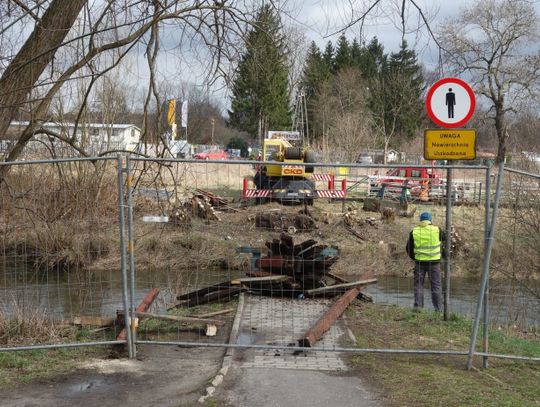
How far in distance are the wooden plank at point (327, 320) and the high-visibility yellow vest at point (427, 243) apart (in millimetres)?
1448

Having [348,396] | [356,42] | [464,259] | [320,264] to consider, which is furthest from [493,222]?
[464,259]

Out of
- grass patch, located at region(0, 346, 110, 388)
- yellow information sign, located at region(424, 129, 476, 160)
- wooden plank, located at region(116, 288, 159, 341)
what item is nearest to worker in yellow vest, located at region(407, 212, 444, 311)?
yellow information sign, located at region(424, 129, 476, 160)

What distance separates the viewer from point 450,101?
308 inches

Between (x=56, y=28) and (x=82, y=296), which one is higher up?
(x=56, y=28)

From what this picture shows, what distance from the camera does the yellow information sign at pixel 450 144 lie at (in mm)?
7793

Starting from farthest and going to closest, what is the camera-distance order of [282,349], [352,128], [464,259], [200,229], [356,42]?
1. [352,128]
2. [464,259]
3. [200,229]
4. [356,42]
5. [282,349]

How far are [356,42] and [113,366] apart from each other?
491cm

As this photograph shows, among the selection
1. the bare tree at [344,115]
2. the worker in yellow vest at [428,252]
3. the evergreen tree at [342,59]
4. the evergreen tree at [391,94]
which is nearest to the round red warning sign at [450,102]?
the worker in yellow vest at [428,252]

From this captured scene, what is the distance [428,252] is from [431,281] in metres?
0.51

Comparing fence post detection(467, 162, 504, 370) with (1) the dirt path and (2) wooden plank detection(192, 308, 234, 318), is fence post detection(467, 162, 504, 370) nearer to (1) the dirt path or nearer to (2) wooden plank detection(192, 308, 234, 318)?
(1) the dirt path

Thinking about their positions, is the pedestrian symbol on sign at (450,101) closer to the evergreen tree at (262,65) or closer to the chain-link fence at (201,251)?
the chain-link fence at (201,251)

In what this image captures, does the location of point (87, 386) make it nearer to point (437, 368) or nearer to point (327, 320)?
point (327, 320)

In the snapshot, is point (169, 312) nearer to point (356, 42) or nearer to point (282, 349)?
point (282, 349)

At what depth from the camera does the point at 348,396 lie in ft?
18.2
